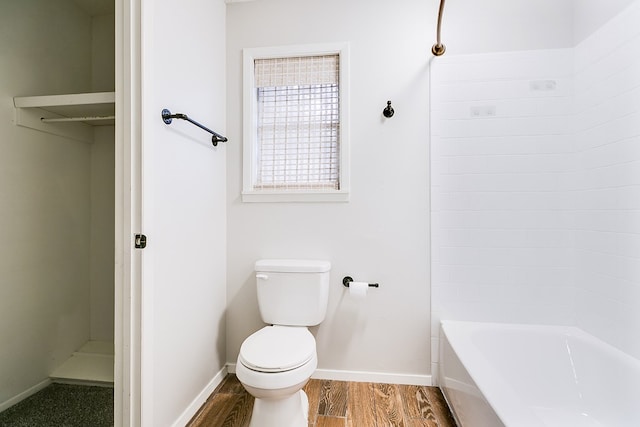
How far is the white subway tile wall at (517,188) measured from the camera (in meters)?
1.54

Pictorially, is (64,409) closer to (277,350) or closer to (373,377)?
(277,350)

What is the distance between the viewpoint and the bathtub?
114cm

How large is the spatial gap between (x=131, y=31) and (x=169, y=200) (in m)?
0.65

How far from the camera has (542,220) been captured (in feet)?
5.31

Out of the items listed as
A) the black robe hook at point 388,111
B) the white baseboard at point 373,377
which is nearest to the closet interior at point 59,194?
the white baseboard at point 373,377

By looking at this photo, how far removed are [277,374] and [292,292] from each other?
1.67 feet

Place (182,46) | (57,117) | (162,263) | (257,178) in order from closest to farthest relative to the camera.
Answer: (162,263)
(182,46)
(57,117)
(257,178)

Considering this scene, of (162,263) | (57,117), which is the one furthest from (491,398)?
(57,117)

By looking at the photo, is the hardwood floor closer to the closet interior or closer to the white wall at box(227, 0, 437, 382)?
the white wall at box(227, 0, 437, 382)

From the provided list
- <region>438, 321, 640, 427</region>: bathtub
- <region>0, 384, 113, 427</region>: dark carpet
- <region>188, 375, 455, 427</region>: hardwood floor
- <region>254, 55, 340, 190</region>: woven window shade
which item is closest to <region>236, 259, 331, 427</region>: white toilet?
<region>188, 375, 455, 427</region>: hardwood floor

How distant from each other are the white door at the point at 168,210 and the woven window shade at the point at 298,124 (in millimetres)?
280

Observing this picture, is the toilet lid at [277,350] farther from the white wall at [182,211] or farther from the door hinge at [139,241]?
the door hinge at [139,241]

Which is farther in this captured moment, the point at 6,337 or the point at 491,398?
the point at 6,337

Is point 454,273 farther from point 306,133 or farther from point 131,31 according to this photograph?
point 131,31
